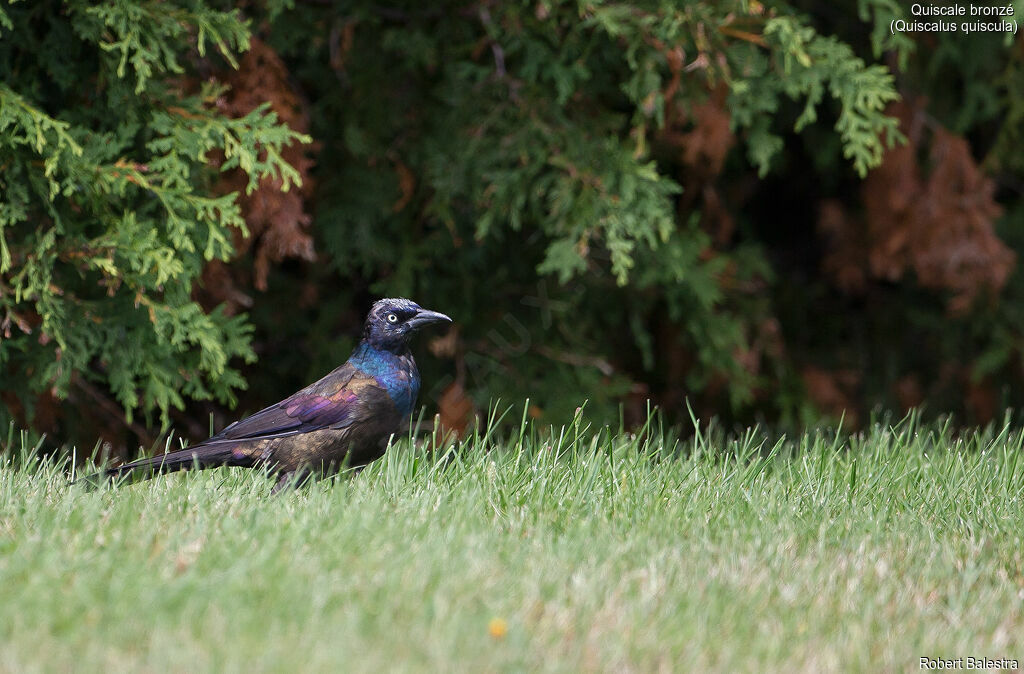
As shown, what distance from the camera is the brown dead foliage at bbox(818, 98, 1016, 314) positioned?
7285mm

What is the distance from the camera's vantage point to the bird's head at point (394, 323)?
4.72 m

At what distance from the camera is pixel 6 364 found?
5.61 meters

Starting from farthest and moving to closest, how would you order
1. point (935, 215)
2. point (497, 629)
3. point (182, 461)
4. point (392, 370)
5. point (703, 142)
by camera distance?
1. point (935, 215)
2. point (703, 142)
3. point (392, 370)
4. point (182, 461)
5. point (497, 629)

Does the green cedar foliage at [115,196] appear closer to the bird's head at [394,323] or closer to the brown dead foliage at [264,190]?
the brown dead foliage at [264,190]

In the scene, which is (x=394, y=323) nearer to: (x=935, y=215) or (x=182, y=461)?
(x=182, y=461)

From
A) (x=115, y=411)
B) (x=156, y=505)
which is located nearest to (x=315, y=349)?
(x=115, y=411)

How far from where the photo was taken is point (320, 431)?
452 cm

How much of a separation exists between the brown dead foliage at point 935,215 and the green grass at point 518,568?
9.54 feet

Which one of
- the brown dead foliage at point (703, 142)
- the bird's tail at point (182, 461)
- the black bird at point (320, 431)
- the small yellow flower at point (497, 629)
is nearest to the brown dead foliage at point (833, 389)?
the brown dead foliage at point (703, 142)

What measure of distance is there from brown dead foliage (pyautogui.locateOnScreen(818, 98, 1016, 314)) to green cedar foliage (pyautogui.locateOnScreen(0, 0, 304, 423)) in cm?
415

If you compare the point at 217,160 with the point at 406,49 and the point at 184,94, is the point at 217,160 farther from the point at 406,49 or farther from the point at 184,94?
the point at 406,49

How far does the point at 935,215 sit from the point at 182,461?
16.6 ft

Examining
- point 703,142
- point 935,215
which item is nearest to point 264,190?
point 703,142

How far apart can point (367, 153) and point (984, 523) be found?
3.87m
